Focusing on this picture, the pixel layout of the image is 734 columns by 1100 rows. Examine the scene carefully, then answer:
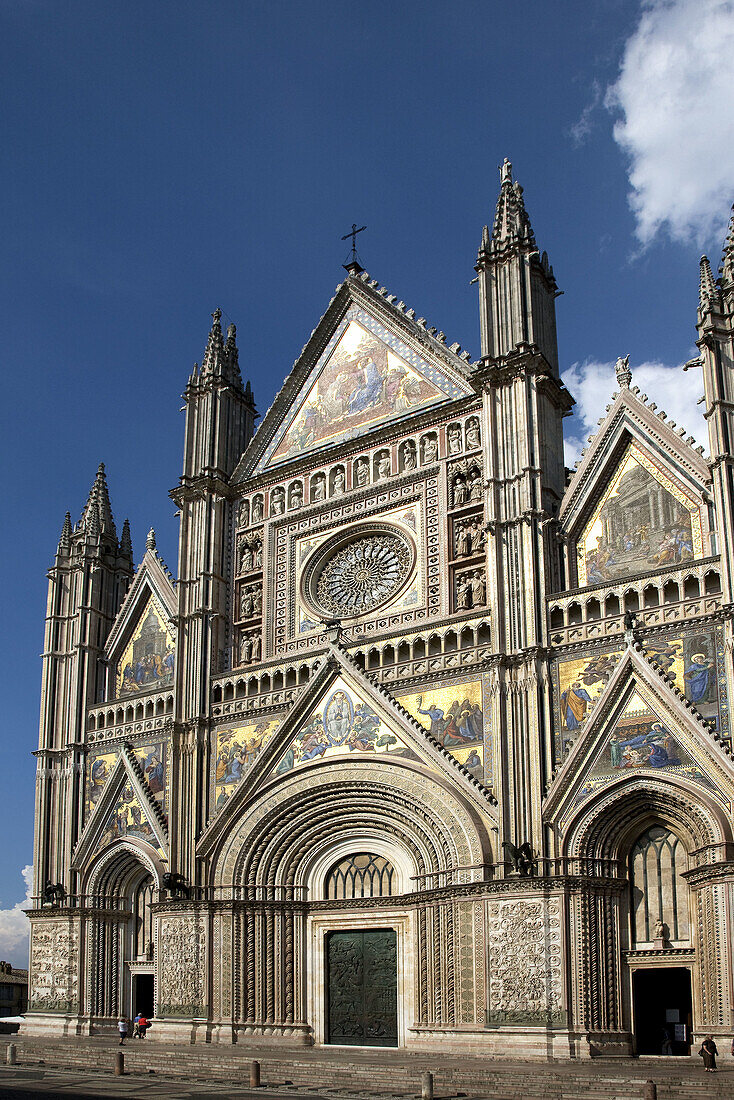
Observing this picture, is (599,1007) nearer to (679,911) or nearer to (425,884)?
(679,911)

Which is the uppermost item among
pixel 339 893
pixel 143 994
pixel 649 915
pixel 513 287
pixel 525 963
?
pixel 513 287

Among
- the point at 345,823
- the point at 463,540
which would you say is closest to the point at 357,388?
the point at 463,540

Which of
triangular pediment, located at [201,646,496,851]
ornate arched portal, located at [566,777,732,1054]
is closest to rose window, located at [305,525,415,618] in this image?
triangular pediment, located at [201,646,496,851]

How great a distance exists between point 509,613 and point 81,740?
45.1 ft

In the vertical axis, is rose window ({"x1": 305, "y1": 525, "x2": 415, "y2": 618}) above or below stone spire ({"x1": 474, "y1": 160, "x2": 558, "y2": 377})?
below

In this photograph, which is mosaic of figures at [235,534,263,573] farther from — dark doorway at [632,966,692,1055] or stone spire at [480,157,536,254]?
dark doorway at [632,966,692,1055]

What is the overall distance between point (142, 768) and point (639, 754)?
13789 mm

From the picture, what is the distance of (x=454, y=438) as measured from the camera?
28203mm

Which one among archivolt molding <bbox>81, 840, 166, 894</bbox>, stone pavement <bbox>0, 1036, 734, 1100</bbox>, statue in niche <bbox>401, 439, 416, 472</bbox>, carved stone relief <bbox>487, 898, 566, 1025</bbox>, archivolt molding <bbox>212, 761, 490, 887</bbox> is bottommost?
stone pavement <bbox>0, 1036, 734, 1100</bbox>

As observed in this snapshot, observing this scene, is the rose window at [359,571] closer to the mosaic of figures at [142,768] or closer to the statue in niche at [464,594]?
the statue in niche at [464,594]

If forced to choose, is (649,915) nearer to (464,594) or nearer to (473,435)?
(464,594)

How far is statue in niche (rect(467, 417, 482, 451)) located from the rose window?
106 inches

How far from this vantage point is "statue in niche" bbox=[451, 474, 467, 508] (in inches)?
1081

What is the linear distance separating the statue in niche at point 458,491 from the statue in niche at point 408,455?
1398 mm
